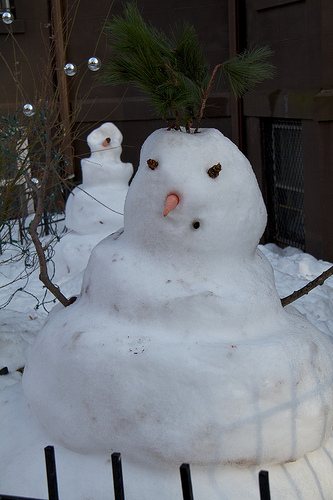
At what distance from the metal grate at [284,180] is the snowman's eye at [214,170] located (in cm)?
566

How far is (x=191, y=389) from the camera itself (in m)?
2.63

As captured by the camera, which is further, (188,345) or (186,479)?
(188,345)

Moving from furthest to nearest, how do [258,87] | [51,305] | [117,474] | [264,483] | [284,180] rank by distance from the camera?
[284,180]
[258,87]
[51,305]
[117,474]
[264,483]

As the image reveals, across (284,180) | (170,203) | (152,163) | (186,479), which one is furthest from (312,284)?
(284,180)

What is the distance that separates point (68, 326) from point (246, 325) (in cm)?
81

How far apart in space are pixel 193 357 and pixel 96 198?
4.40 metres

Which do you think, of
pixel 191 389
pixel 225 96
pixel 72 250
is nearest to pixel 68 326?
pixel 191 389

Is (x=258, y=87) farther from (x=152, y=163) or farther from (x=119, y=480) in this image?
(x=119, y=480)

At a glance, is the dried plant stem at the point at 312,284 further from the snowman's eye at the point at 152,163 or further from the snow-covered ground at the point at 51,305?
the snow-covered ground at the point at 51,305

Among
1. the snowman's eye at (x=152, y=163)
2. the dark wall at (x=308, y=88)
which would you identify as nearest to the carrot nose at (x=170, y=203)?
the snowman's eye at (x=152, y=163)

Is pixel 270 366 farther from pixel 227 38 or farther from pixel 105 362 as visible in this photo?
pixel 227 38

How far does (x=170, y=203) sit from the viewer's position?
2.69 meters

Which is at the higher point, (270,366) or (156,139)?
(156,139)

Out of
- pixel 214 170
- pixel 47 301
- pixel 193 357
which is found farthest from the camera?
pixel 47 301
